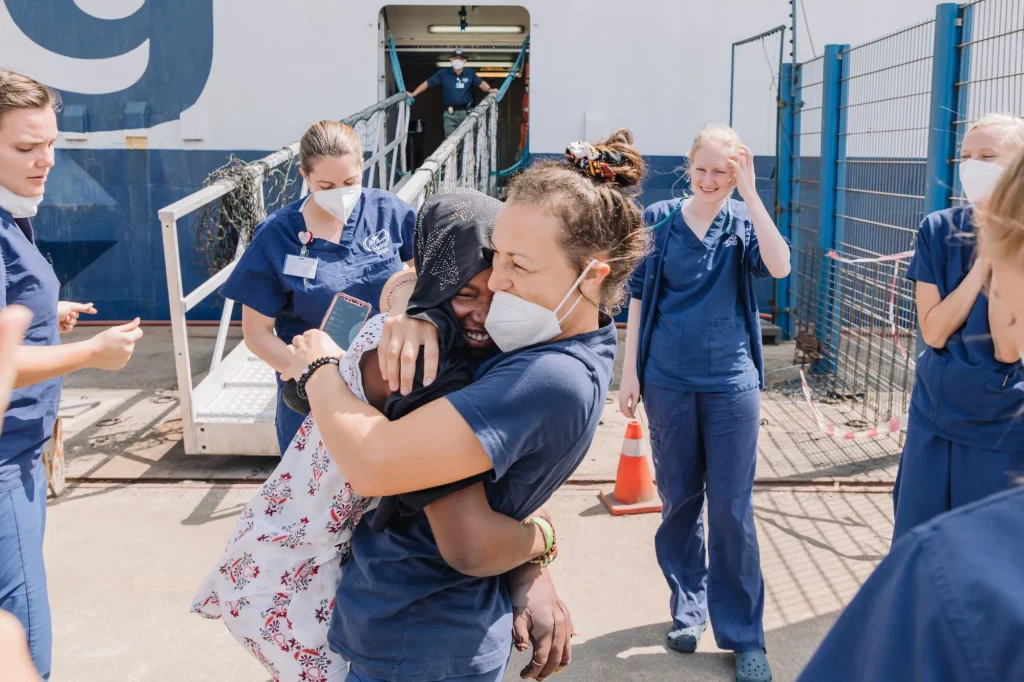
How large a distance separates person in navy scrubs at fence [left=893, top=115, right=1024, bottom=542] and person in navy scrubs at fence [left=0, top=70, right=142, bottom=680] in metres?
Result: 2.16

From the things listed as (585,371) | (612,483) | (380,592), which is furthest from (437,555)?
(612,483)

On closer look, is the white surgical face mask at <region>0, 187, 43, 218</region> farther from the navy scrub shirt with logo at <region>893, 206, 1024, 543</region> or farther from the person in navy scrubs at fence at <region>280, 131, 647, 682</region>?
the navy scrub shirt with logo at <region>893, 206, 1024, 543</region>

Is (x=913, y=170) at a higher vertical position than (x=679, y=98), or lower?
lower

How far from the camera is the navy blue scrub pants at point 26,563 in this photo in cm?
212

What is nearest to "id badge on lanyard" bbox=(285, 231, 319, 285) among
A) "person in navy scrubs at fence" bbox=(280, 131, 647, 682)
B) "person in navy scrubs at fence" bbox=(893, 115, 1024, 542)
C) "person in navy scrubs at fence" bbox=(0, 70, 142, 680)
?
"person in navy scrubs at fence" bbox=(0, 70, 142, 680)

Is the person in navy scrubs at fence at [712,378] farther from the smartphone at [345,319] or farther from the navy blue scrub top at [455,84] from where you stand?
the navy blue scrub top at [455,84]

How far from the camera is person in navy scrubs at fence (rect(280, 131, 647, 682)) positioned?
1.33 metres

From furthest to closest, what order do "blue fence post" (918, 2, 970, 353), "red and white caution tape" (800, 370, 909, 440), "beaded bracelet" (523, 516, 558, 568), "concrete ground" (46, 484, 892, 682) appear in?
"red and white caution tape" (800, 370, 909, 440), "blue fence post" (918, 2, 970, 353), "concrete ground" (46, 484, 892, 682), "beaded bracelet" (523, 516, 558, 568)

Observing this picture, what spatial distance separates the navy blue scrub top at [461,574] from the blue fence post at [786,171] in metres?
6.52

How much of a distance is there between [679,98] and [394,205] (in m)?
5.66

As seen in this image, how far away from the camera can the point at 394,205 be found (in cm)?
333

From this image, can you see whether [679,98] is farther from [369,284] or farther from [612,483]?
[369,284]

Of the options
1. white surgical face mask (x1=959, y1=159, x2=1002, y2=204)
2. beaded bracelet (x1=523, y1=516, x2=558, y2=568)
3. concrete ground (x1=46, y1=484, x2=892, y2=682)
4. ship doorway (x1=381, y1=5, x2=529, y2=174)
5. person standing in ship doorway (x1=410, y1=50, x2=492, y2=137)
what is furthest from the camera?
person standing in ship doorway (x1=410, y1=50, x2=492, y2=137)

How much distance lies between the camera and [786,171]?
7.85 meters
